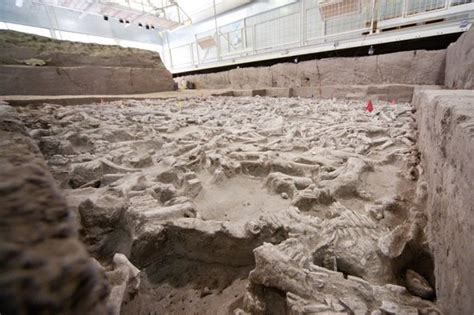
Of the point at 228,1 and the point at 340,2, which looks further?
the point at 228,1

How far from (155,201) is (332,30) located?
297 inches

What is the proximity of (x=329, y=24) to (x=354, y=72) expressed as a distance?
89.7 inches

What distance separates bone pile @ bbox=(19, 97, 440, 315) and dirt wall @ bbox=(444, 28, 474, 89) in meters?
1.34

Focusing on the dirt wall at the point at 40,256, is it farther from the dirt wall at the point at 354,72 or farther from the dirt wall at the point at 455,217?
the dirt wall at the point at 354,72

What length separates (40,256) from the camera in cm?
26

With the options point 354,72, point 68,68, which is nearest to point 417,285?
point 354,72

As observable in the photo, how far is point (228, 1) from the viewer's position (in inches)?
456

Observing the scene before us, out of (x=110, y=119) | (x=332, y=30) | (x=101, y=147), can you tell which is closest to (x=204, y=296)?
(x=101, y=147)

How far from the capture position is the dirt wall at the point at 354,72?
4.53m

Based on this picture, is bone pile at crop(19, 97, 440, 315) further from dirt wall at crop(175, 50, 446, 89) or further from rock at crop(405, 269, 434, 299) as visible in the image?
dirt wall at crop(175, 50, 446, 89)

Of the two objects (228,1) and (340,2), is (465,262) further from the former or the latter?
(228,1)

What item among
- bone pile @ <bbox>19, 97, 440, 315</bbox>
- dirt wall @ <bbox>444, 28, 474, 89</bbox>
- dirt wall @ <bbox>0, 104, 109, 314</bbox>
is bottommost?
bone pile @ <bbox>19, 97, 440, 315</bbox>

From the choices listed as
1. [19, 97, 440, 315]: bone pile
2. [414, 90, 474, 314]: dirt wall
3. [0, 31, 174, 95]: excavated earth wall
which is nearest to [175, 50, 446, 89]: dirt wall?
[19, 97, 440, 315]: bone pile

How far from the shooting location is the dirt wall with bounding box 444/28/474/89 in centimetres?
284
